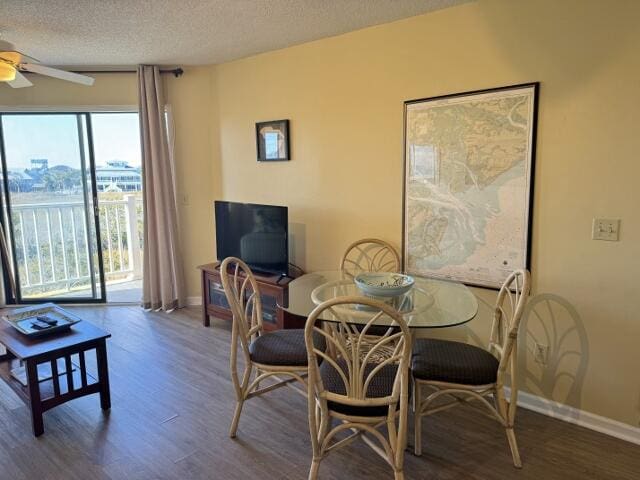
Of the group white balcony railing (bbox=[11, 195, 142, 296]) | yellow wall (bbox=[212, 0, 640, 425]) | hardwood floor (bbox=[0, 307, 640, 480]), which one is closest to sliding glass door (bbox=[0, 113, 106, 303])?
white balcony railing (bbox=[11, 195, 142, 296])

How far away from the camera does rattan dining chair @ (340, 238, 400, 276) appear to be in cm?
313

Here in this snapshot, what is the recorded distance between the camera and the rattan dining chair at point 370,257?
10.3 feet

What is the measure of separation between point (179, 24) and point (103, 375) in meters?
2.32

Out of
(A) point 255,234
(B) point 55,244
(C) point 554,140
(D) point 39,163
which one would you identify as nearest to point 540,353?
(C) point 554,140

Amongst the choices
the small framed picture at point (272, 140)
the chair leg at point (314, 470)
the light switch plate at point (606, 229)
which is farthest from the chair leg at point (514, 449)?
the small framed picture at point (272, 140)

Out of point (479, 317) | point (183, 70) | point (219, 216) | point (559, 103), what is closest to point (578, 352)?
point (479, 317)

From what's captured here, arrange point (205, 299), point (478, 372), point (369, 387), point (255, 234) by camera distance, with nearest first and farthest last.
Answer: point (369, 387)
point (478, 372)
point (255, 234)
point (205, 299)

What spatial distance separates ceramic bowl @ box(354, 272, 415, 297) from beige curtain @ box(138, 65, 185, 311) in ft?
8.26

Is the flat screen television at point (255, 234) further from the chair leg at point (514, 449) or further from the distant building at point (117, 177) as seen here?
the chair leg at point (514, 449)

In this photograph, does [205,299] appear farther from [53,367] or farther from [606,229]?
[606,229]

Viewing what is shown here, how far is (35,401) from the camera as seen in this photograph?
7.74 feet

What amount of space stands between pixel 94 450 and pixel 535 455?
2.23m

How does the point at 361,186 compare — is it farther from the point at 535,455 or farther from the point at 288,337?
the point at 535,455

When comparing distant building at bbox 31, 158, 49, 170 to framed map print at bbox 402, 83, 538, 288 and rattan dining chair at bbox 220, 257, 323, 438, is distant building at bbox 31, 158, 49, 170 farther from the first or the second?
framed map print at bbox 402, 83, 538, 288
